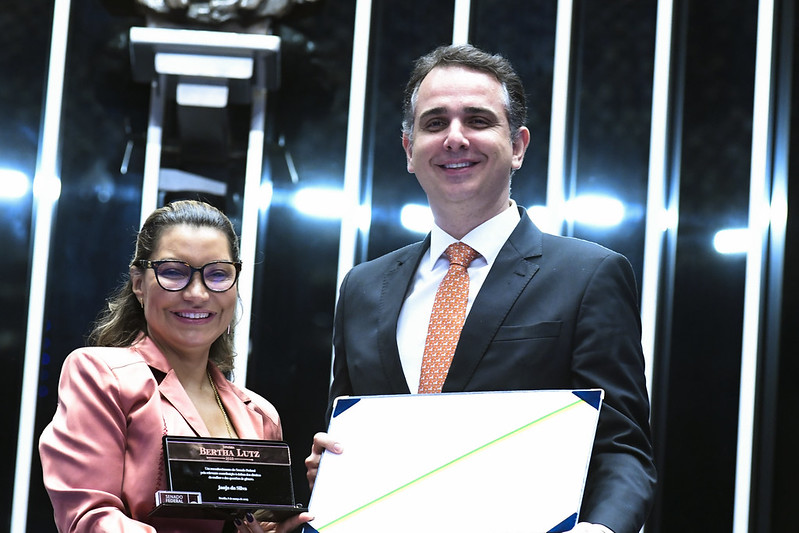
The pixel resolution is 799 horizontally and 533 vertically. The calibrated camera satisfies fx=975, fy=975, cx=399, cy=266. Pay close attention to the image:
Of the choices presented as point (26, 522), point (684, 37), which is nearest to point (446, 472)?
point (26, 522)

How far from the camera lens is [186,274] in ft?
7.49

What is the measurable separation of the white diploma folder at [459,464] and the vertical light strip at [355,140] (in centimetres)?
209

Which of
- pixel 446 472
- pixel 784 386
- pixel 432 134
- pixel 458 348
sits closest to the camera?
pixel 446 472

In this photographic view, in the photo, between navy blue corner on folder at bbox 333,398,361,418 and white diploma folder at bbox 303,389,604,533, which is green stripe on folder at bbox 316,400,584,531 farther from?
navy blue corner on folder at bbox 333,398,361,418

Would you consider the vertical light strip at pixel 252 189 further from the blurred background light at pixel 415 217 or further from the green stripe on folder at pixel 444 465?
the green stripe on folder at pixel 444 465

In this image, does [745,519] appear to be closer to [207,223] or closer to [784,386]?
[784,386]

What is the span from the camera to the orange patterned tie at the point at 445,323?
2.03 m

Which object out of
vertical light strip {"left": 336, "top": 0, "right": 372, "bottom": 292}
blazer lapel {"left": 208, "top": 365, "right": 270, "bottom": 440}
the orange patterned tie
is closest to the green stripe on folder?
the orange patterned tie

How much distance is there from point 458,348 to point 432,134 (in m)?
0.50

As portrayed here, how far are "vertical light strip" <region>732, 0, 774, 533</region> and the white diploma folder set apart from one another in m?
2.37

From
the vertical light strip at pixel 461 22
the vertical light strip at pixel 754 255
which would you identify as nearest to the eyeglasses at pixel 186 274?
the vertical light strip at pixel 461 22

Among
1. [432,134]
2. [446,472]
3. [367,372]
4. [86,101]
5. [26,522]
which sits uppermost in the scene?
[86,101]

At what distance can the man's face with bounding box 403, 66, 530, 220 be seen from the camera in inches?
84.2

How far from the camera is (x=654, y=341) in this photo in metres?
3.97
